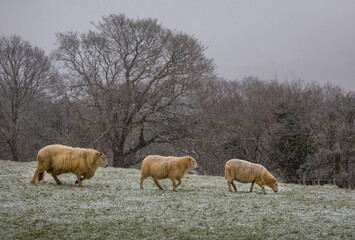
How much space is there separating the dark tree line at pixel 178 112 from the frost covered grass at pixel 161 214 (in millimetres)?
21154

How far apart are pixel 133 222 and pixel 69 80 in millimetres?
32394

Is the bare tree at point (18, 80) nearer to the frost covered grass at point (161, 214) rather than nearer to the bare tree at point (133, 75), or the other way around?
the bare tree at point (133, 75)

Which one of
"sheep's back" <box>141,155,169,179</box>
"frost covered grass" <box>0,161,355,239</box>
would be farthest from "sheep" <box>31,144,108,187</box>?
"sheep's back" <box>141,155,169,179</box>

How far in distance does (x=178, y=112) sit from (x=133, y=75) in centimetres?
620

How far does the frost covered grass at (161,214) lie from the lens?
12.1m

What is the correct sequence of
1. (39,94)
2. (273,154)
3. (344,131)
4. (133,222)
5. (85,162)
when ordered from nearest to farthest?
1. (133,222)
2. (85,162)
3. (344,131)
4. (273,154)
5. (39,94)

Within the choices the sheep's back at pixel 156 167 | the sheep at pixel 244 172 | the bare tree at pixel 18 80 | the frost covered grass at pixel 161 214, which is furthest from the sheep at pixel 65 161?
the bare tree at pixel 18 80

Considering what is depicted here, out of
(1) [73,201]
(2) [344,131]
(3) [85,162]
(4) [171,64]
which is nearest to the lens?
(1) [73,201]

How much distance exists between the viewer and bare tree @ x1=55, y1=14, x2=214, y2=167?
135ft

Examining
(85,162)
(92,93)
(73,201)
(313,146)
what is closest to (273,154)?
(313,146)

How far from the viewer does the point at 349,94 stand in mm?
44281

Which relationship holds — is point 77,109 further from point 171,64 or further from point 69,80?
point 171,64

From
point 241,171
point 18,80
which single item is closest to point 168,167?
point 241,171

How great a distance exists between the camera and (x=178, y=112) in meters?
42.2
